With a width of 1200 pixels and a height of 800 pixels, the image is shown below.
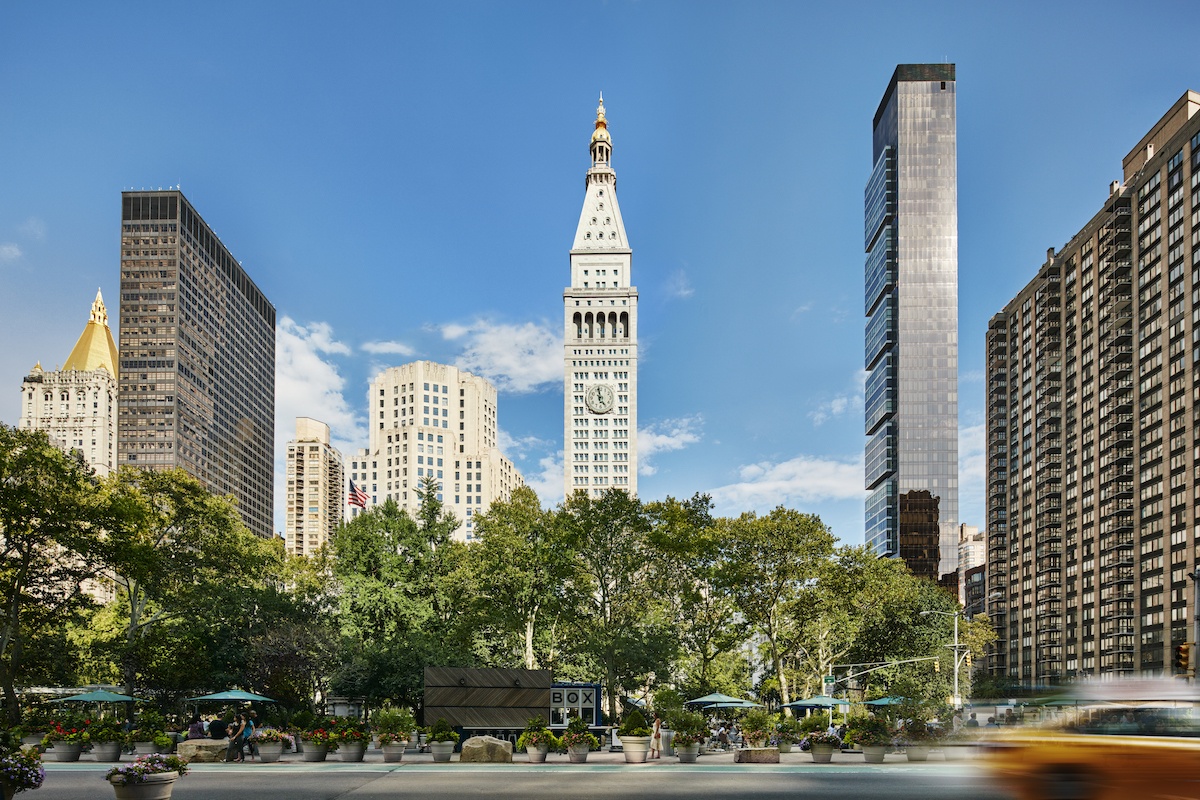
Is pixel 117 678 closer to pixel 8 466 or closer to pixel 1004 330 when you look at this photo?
pixel 8 466

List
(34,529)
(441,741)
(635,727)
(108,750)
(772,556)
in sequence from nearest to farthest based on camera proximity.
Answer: (441,741), (108,750), (635,727), (34,529), (772,556)

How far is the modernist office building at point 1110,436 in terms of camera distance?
107 meters

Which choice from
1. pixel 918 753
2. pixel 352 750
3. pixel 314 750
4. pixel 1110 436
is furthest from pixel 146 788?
pixel 1110 436

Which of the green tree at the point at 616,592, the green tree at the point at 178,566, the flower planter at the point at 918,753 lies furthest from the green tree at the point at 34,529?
the flower planter at the point at 918,753

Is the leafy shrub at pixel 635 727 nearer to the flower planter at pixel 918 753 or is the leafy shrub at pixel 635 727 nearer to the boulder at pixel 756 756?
the boulder at pixel 756 756

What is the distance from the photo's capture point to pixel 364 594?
60.7 meters

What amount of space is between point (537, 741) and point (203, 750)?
455 inches

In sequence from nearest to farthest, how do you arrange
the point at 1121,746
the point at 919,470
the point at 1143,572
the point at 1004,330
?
the point at 1121,746 < the point at 1143,572 < the point at 1004,330 < the point at 919,470

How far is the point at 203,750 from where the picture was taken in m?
35.9

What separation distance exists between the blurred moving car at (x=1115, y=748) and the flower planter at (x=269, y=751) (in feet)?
92.6

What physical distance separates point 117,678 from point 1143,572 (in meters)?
100

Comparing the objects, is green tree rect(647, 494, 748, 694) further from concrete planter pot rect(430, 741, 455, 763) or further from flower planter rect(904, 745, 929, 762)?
concrete planter pot rect(430, 741, 455, 763)

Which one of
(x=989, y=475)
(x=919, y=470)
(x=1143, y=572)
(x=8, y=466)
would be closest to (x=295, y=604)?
(x=8, y=466)

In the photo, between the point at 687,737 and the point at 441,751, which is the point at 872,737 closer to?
the point at 687,737
